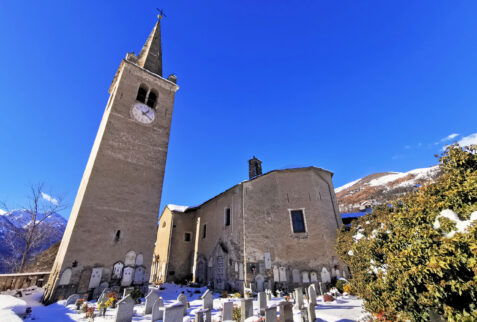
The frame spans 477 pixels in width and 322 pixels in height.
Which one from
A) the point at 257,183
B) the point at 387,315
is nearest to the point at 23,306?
the point at 387,315

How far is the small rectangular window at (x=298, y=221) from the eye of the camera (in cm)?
1555

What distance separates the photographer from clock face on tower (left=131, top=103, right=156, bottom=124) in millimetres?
16656

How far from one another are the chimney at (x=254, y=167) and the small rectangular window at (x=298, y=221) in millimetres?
5627

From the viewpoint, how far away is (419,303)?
4211 millimetres

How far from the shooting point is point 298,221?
15.8 meters

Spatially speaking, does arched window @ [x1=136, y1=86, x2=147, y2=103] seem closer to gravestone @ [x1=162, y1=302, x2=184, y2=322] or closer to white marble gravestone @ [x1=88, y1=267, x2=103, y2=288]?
white marble gravestone @ [x1=88, y1=267, x2=103, y2=288]

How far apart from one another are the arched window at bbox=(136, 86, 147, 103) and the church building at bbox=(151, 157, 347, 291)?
11.0m

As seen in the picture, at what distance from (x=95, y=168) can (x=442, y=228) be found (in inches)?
634

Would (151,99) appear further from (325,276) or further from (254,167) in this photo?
(325,276)

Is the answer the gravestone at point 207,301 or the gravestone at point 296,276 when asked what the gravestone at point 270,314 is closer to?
the gravestone at point 207,301

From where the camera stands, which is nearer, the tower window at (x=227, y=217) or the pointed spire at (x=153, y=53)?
the tower window at (x=227, y=217)

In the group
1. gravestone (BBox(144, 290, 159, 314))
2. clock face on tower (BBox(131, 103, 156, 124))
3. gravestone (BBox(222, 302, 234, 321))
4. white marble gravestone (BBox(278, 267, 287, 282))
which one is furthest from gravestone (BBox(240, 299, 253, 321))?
clock face on tower (BBox(131, 103, 156, 124))

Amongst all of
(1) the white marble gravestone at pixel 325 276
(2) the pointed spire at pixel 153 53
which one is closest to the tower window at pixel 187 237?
(1) the white marble gravestone at pixel 325 276

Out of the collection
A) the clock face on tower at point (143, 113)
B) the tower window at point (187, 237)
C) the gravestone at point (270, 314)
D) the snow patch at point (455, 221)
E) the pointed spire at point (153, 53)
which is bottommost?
the gravestone at point (270, 314)
